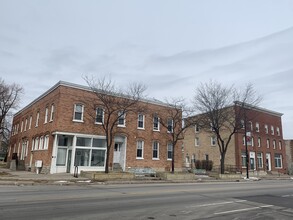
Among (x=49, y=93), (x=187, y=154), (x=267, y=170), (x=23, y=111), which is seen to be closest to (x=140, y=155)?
(x=49, y=93)

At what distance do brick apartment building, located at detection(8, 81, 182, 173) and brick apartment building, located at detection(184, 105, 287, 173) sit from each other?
13.1 metres

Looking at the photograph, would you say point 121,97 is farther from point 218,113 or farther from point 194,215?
point 194,215

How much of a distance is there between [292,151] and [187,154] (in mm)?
22697

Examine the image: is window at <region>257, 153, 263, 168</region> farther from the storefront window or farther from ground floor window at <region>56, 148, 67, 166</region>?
ground floor window at <region>56, 148, 67, 166</region>

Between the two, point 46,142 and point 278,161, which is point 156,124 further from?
point 278,161

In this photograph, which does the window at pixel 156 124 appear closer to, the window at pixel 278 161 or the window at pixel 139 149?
the window at pixel 139 149

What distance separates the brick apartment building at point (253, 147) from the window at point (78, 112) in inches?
915

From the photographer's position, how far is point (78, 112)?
29.5 meters

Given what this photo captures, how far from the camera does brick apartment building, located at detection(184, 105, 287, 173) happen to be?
151 ft

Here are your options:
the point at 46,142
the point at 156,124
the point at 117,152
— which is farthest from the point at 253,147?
the point at 46,142

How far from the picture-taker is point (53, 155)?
27641 millimetres

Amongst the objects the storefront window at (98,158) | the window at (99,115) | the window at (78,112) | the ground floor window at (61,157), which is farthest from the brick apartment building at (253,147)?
the ground floor window at (61,157)

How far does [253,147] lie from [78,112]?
31857mm

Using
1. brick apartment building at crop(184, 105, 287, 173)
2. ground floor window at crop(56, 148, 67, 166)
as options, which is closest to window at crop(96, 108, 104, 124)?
ground floor window at crop(56, 148, 67, 166)
